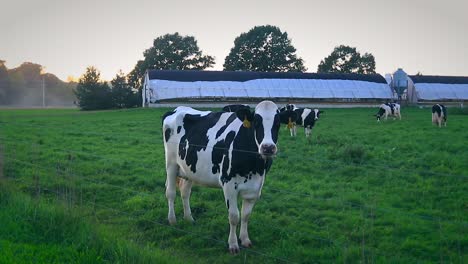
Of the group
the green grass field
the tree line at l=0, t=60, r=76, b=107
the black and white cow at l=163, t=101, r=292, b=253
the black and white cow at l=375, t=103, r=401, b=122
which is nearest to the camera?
the green grass field

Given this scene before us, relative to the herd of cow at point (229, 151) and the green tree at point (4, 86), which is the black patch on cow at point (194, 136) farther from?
the green tree at point (4, 86)

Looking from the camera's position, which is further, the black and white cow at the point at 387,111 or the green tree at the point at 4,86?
the green tree at the point at 4,86

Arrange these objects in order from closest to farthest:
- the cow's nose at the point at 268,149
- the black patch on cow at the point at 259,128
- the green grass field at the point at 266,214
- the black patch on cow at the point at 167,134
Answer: the green grass field at the point at 266,214, the cow's nose at the point at 268,149, the black patch on cow at the point at 259,128, the black patch on cow at the point at 167,134

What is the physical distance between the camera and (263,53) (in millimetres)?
71188

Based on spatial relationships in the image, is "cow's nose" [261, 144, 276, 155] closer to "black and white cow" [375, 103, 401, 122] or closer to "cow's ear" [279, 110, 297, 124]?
"cow's ear" [279, 110, 297, 124]

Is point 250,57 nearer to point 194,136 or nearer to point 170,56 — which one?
point 170,56

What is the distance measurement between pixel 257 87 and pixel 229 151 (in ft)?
143

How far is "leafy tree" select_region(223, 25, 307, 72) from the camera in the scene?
70.1 m

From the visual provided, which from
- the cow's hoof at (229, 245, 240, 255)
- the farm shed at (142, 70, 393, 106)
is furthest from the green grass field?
the farm shed at (142, 70, 393, 106)

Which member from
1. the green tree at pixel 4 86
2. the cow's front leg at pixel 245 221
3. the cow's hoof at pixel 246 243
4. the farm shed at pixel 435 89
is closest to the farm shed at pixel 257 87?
the farm shed at pixel 435 89

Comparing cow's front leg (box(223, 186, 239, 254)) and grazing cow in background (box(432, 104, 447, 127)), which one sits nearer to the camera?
cow's front leg (box(223, 186, 239, 254))

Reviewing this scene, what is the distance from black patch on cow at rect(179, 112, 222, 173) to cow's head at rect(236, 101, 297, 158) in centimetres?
98

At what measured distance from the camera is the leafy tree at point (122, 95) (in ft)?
181

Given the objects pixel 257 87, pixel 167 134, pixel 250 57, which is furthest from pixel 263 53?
pixel 167 134
